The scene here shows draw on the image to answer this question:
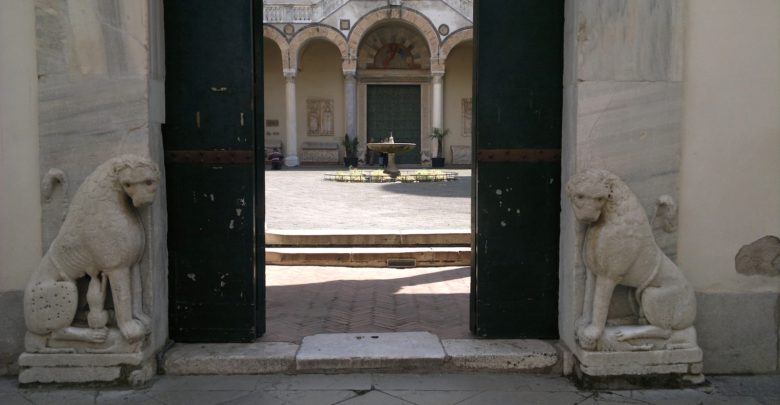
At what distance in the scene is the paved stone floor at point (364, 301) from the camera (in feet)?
14.3

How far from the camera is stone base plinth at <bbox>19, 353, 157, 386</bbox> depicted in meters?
3.36

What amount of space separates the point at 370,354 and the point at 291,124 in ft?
79.8

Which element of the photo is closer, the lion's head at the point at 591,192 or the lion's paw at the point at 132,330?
the lion's head at the point at 591,192

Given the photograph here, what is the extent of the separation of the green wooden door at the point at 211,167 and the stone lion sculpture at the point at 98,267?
0.41m

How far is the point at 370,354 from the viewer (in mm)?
3666

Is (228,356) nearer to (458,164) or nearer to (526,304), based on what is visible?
(526,304)

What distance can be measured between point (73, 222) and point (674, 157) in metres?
3.01

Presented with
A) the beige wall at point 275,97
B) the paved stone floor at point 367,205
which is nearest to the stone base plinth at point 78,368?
the paved stone floor at point 367,205

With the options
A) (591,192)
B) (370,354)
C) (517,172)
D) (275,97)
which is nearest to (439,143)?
(275,97)

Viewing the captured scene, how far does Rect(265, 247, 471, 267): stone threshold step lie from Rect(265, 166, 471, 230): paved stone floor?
1230 mm

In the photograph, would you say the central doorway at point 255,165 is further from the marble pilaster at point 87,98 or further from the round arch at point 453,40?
the round arch at point 453,40

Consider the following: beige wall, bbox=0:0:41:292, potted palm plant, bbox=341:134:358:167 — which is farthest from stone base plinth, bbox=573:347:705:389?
potted palm plant, bbox=341:134:358:167

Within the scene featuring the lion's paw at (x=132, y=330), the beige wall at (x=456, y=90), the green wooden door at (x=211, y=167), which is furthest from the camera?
the beige wall at (x=456, y=90)

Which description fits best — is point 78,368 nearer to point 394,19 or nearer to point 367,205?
point 367,205
